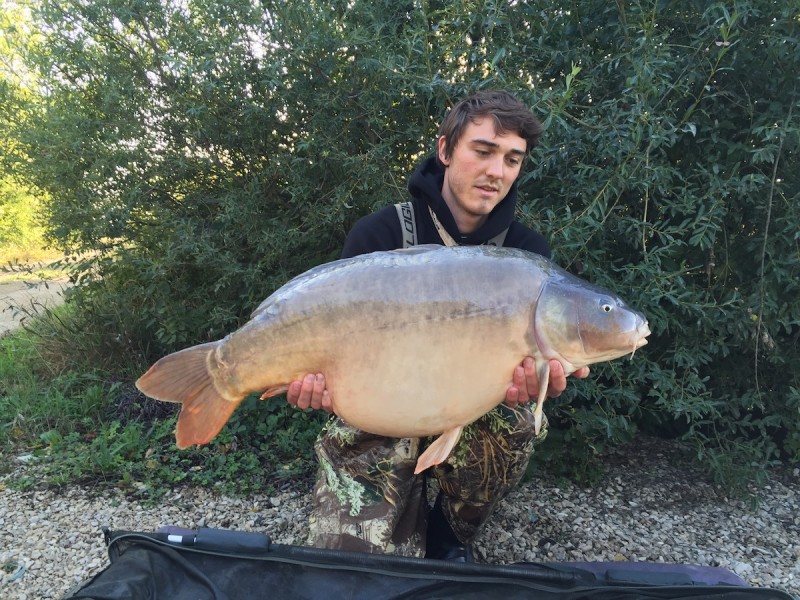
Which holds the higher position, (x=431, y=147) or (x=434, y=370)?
(x=431, y=147)

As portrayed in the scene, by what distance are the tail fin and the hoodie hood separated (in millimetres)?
792

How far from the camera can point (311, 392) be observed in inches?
52.3

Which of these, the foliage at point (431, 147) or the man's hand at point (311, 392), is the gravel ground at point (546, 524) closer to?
the foliage at point (431, 147)

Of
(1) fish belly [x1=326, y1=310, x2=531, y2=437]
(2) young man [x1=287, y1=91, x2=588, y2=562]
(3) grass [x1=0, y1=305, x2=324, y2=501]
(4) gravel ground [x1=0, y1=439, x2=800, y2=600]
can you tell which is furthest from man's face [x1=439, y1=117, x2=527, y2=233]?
(3) grass [x1=0, y1=305, x2=324, y2=501]

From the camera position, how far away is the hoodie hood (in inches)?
Result: 66.8

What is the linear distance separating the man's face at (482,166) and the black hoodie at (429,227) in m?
0.04

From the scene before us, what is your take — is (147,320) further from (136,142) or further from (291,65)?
(291,65)

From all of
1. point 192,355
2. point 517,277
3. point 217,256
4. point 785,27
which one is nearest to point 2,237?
point 217,256

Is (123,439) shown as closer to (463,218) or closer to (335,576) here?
(335,576)

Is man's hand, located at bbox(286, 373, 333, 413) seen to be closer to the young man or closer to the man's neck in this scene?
the young man

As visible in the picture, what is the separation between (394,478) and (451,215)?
0.80 metres

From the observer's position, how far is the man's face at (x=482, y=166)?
1562 mm

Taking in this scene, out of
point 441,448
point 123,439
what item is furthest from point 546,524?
point 123,439

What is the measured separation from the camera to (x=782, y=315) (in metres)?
2.01
